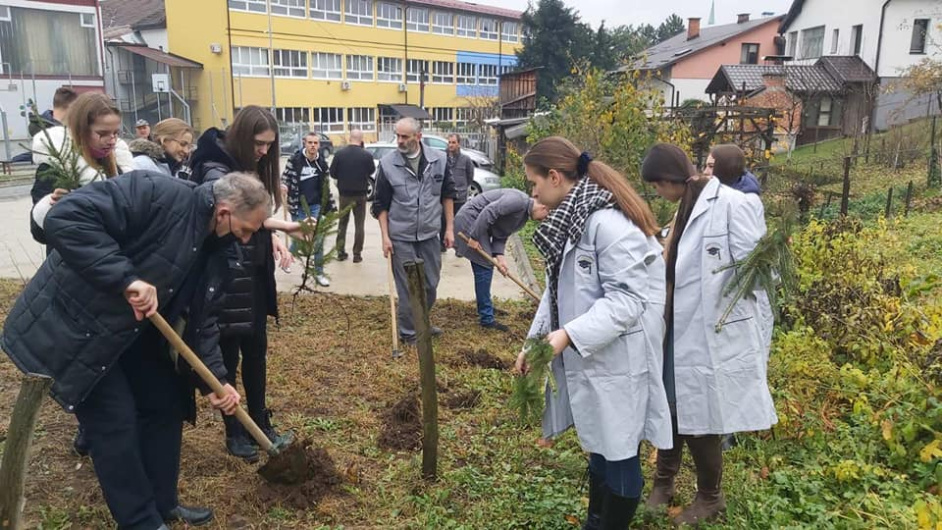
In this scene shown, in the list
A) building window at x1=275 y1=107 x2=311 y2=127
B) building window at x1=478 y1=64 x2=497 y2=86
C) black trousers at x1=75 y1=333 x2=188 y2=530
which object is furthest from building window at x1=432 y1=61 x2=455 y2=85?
black trousers at x1=75 y1=333 x2=188 y2=530

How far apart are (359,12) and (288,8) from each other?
17.2 feet

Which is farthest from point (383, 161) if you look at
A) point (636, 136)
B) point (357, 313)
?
point (636, 136)

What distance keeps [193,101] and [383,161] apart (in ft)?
113

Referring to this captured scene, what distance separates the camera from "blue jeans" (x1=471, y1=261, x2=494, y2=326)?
21.1 feet

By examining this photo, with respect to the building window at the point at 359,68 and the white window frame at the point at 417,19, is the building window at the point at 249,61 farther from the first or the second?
the white window frame at the point at 417,19

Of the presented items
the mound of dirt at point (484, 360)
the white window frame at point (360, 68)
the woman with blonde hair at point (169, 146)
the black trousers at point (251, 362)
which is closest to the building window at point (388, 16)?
the white window frame at point (360, 68)

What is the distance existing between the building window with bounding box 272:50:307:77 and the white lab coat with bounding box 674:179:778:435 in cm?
3786

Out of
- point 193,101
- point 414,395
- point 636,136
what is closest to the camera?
point 414,395

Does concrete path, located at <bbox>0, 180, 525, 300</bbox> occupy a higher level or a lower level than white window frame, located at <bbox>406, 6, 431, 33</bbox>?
lower

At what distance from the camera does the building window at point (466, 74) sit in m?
49.6

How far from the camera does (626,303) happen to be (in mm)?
2461

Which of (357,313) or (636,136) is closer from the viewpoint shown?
(357,313)

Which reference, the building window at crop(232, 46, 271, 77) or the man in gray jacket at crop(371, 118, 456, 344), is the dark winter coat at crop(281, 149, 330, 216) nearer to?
the man in gray jacket at crop(371, 118, 456, 344)

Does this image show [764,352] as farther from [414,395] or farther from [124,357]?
[124,357]
